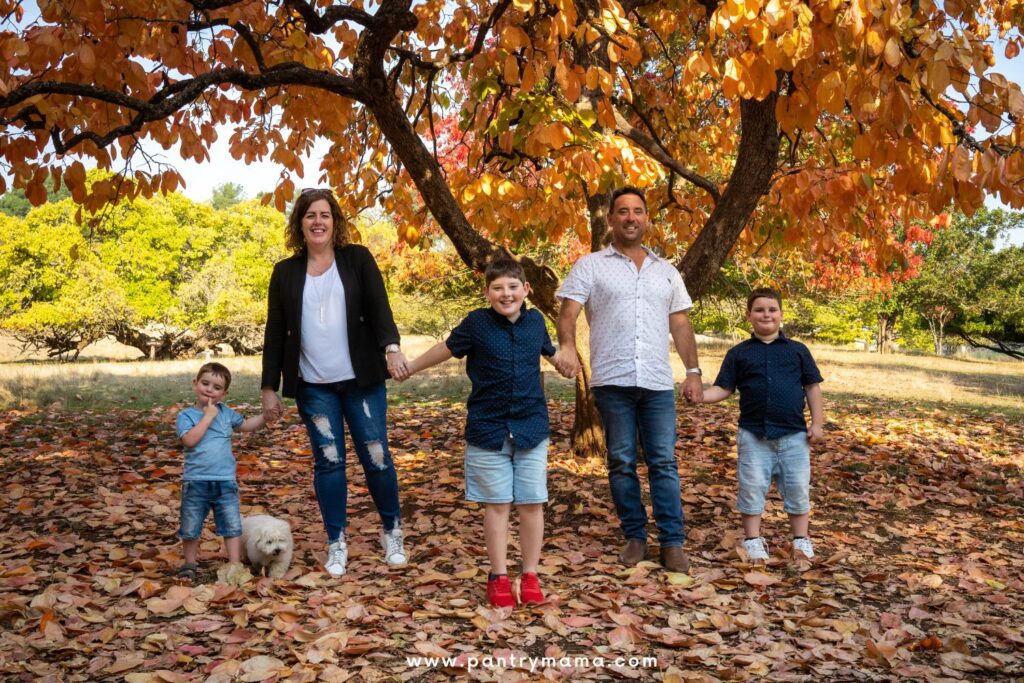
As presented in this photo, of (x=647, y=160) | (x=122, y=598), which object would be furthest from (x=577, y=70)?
(x=122, y=598)

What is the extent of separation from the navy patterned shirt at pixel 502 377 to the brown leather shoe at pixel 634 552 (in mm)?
1026

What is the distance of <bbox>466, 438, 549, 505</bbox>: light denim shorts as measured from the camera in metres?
3.75

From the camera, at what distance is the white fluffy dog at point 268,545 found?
4082mm

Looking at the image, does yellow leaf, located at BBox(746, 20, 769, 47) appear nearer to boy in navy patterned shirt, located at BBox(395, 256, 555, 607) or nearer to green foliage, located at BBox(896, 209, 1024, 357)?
boy in navy patterned shirt, located at BBox(395, 256, 555, 607)

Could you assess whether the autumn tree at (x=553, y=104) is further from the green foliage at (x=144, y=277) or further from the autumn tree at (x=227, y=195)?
the autumn tree at (x=227, y=195)

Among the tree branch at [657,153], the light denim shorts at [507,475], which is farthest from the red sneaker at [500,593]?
the tree branch at [657,153]

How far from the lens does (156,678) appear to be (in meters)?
3.00

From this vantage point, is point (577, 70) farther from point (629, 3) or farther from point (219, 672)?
point (219, 672)

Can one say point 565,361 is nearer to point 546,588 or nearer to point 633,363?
point 633,363

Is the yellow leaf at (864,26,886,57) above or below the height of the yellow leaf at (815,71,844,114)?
above

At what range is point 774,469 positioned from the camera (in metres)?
4.55

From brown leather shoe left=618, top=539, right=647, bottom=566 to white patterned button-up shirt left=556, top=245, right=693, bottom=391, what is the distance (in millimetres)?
845

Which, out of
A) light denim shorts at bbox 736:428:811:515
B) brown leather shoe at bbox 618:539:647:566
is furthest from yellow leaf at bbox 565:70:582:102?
brown leather shoe at bbox 618:539:647:566

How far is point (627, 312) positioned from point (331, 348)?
1.51m
